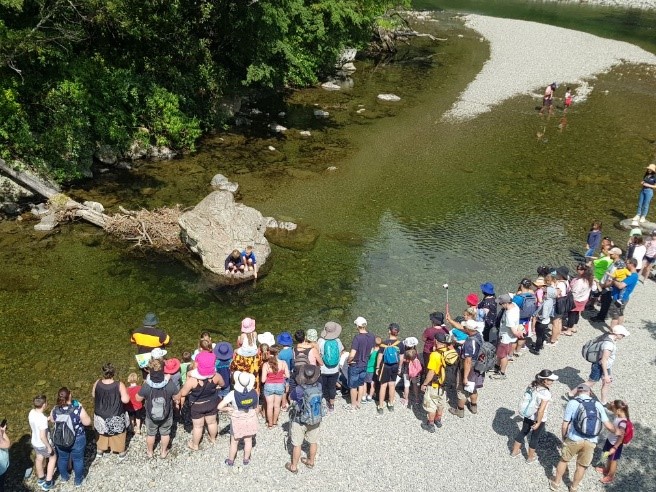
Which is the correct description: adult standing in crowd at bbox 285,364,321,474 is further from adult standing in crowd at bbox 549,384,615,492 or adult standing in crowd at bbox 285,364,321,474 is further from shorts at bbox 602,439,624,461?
shorts at bbox 602,439,624,461

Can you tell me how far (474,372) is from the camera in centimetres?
964

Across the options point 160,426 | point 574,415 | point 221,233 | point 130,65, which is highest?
point 130,65

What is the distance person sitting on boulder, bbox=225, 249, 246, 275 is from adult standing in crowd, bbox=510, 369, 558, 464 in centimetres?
836

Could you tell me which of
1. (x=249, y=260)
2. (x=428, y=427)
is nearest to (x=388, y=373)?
(x=428, y=427)

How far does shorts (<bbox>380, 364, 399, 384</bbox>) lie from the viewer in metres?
9.67

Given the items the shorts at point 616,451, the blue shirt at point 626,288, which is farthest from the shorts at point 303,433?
the blue shirt at point 626,288

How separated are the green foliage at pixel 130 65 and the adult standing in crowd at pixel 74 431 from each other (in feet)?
40.7

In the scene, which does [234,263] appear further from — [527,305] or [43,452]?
[527,305]

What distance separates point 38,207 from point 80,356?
827 centimetres

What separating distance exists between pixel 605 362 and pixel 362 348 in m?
4.75

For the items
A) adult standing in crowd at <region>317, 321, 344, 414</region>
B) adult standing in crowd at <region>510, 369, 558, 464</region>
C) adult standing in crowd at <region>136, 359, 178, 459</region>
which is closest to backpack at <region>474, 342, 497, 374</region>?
adult standing in crowd at <region>510, 369, 558, 464</region>

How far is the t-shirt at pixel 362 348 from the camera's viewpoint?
970 centimetres

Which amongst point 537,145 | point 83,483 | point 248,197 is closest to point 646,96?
point 537,145

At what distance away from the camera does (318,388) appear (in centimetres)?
841
